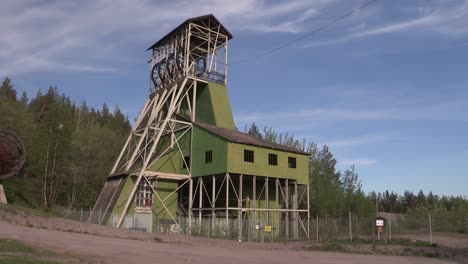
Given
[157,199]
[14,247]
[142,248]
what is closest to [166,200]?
[157,199]

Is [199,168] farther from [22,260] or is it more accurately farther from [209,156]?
[22,260]

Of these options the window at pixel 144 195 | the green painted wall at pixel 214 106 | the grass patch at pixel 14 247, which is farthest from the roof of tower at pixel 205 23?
the grass patch at pixel 14 247

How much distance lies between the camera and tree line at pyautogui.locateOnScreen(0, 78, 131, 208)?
151 ft

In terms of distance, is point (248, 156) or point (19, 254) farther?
point (248, 156)

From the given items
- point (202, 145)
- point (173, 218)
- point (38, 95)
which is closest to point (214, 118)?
point (202, 145)

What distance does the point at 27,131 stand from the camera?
178 feet

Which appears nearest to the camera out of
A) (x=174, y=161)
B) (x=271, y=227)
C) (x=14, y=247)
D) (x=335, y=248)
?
(x=14, y=247)

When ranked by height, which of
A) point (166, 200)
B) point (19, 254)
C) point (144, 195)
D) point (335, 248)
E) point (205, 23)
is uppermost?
point (205, 23)

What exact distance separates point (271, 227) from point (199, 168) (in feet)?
26.0

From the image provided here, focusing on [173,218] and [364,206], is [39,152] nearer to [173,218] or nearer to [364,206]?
[173,218]

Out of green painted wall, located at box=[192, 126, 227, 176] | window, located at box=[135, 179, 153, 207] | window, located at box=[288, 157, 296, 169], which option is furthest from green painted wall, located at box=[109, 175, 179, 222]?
window, located at box=[288, 157, 296, 169]

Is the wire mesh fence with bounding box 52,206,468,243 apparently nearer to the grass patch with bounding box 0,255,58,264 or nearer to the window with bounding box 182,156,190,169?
the window with bounding box 182,156,190,169

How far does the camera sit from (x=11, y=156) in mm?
34719

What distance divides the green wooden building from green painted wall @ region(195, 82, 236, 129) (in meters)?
0.10
